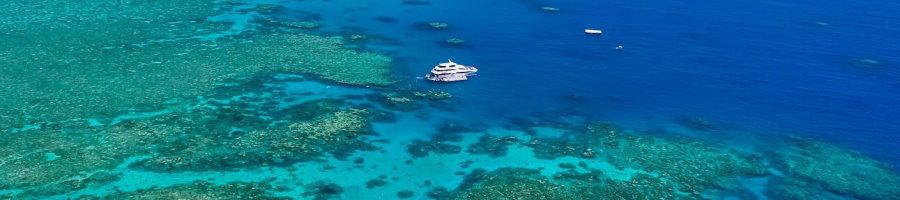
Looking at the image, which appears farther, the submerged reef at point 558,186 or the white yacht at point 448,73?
the white yacht at point 448,73

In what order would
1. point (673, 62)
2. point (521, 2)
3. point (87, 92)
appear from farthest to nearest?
point (521, 2)
point (673, 62)
point (87, 92)

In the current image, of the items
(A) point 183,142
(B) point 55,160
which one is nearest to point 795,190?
(A) point 183,142

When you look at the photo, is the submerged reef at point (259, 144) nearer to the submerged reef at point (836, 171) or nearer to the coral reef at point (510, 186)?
the coral reef at point (510, 186)

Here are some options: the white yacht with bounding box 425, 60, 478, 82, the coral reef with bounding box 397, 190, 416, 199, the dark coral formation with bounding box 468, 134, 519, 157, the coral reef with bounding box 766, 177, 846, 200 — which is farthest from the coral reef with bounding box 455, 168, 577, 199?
the white yacht with bounding box 425, 60, 478, 82

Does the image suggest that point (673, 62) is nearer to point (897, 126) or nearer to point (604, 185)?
point (897, 126)

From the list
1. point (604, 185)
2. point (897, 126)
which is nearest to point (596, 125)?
point (604, 185)

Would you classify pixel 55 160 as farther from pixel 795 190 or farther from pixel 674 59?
pixel 674 59

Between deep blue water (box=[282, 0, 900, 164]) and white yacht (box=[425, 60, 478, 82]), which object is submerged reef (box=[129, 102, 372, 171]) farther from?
deep blue water (box=[282, 0, 900, 164])

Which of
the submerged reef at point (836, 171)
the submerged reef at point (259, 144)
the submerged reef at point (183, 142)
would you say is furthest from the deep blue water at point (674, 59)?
the submerged reef at point (183, 142)
